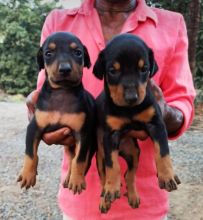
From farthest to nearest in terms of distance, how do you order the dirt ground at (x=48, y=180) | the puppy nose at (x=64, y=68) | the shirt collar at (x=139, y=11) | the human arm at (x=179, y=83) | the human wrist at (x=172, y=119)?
the dirt ground at (x=48, y=180) → the shirt collar at (x=139, y=11) → the human arm at (x=179, y=83) → the human wrist at (x=172, y=119) → the puppy nose at (x=64, y=68)

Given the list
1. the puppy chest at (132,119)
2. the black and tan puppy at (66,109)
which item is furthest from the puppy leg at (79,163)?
the puppy chest at (132,119)

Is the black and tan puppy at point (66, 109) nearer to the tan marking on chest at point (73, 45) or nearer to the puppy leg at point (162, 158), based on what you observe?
the tan marking on chest at point (73, 45)

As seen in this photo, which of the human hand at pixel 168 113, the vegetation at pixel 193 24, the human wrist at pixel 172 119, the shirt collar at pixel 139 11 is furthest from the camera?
the vegetation at pixel 193 24

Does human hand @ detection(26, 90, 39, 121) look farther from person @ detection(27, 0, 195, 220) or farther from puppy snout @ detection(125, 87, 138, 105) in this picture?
puppy snout @ detection(125, 87, 138, 105)

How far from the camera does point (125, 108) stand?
157 cm

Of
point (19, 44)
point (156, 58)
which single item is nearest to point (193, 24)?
point (156, 58)

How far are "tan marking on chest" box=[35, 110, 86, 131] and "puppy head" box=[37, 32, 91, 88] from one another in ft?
0.33

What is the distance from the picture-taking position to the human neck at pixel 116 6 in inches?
85.4

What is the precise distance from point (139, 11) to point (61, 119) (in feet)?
2.45

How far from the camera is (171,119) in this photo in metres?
1.86

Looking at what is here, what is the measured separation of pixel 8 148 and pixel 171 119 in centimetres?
571

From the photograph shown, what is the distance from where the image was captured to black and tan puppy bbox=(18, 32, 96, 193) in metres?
1.62

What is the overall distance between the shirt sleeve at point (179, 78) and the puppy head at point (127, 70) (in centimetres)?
56

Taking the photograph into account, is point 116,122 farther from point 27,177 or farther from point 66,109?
point 27,177
